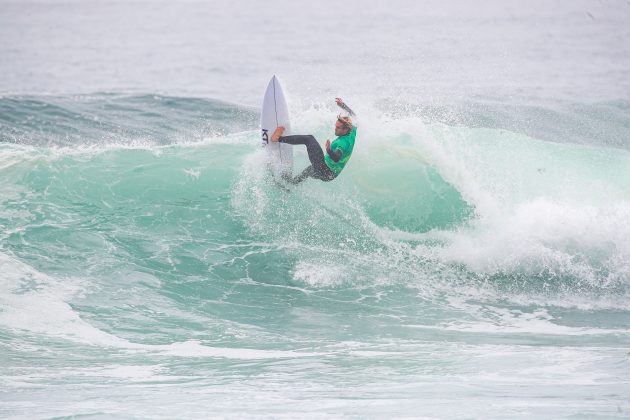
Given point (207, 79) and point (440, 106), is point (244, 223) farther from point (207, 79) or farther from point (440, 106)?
point (207, 79)

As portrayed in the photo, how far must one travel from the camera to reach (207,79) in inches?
1082

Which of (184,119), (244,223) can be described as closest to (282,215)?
(244,223)

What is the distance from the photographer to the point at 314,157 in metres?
10.8

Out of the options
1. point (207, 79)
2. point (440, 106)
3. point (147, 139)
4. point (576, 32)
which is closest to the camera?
point (147, 139)

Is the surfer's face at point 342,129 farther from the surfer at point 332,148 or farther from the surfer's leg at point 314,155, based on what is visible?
the surfer's leg at point 314,155

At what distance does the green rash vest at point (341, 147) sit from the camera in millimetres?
10633

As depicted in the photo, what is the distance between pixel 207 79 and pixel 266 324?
19301mm

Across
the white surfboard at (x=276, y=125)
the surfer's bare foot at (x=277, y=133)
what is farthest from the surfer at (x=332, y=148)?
the white surfboard at (x=276, y=125)

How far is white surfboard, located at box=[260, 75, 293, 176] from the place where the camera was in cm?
1159

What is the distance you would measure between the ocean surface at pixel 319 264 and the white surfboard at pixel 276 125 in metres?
0.38

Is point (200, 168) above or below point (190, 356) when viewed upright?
above

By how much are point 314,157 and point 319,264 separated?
5.29ft

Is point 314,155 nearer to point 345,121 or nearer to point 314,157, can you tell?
point 314,157

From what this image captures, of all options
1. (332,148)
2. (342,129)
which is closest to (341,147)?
(332,148)
